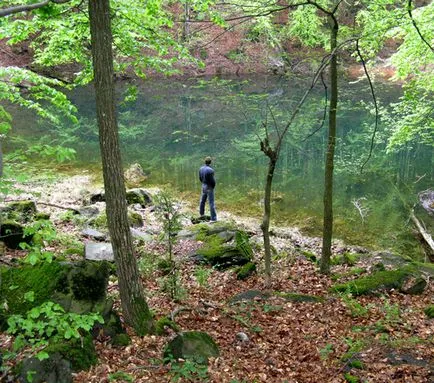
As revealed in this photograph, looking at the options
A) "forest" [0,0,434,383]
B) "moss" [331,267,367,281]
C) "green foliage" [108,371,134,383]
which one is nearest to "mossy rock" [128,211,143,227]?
"forest" [0,0,434,383]

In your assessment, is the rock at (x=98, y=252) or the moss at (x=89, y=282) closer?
the moss at (x=89, y=282)

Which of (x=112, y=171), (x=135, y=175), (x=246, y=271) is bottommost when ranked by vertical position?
(x=246, y=271)

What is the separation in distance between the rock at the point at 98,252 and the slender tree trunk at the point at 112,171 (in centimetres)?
286

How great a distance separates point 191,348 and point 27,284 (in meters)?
2.41

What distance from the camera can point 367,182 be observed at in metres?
21.0

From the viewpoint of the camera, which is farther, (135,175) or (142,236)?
(135,175)

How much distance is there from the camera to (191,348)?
20.1 feet

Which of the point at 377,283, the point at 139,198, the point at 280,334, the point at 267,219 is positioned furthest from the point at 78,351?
the point at 139,198

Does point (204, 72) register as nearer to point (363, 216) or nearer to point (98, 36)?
point (363, 216)

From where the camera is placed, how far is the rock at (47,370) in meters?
4.82

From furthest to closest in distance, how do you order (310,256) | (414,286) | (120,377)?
1. (310,256)
2. (414,286)
3. (120,377)

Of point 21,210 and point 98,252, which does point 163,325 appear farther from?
point 21,210

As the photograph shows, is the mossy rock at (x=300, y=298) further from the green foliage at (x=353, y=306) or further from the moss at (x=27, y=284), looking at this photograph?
the moss at (x=27, y=284)

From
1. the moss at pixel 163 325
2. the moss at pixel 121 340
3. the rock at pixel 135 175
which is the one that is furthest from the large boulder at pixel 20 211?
the rock at pixel 135 175
